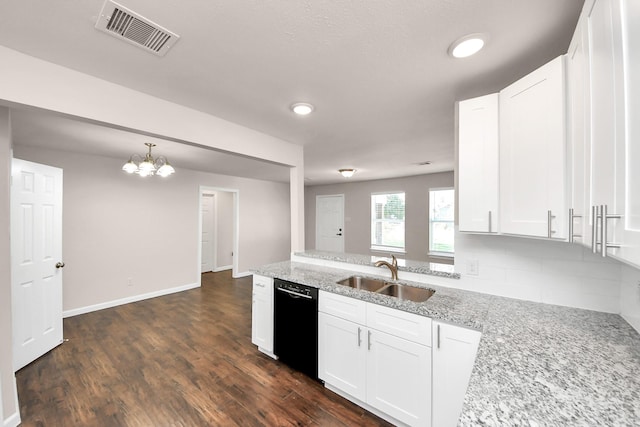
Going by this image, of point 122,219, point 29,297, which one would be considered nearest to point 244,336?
point 29,297

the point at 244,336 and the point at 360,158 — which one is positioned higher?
the point at 360,158

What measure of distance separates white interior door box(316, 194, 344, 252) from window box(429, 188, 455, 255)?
2.34m

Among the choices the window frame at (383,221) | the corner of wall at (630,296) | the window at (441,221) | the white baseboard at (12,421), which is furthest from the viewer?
the window frame at (383,221)

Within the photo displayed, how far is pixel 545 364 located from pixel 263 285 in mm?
2159

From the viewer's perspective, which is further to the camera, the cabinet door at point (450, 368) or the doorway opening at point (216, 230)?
the doorway opening at point (216, 230)

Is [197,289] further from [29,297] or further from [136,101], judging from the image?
[136,101]

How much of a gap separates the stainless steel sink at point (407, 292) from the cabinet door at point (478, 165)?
64 centimetres

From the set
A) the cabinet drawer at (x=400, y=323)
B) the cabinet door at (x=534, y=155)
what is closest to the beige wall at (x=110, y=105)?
the cabinet drawer at (x=400, y=323)

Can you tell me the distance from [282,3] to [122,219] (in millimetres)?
4425

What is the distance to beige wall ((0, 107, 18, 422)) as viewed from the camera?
5.52 feet

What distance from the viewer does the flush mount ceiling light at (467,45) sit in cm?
133

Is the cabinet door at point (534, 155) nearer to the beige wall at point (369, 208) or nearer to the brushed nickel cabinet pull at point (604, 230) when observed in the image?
the brushed nickel cabinet pull at point (604, 230)

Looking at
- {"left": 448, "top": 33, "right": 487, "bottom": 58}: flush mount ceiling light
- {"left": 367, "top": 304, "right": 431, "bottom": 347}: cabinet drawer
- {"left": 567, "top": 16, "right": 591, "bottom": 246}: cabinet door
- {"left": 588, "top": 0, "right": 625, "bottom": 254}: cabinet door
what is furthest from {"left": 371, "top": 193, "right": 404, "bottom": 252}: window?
{"left": 588, "top": 0, "right": 625, "bottom": 254}: cabinet door

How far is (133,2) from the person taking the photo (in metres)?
1.12
